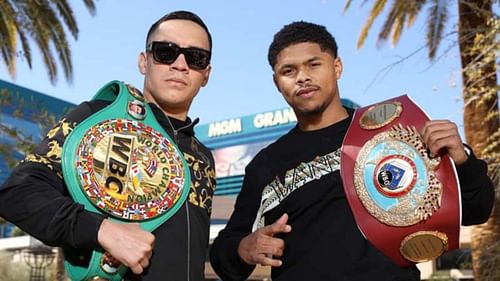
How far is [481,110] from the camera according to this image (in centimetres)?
831

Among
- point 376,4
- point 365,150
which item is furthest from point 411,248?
point 376,4

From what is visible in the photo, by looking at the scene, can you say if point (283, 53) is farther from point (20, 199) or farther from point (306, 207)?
point (20, 199)

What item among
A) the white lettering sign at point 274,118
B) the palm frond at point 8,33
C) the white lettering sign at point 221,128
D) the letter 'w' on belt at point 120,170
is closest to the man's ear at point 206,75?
the letter 'w' on belt at point 120,170

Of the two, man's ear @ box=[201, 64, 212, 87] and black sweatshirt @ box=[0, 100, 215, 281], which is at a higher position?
man's ear @ box=[201, 64, 212, 87]

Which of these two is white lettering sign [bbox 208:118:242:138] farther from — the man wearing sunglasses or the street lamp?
the man wearing sunglasses

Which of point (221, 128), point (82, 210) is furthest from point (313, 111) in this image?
point (221, 128)

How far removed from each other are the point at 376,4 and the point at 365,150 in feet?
28.7

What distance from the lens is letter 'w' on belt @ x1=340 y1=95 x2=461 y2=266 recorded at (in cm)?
212

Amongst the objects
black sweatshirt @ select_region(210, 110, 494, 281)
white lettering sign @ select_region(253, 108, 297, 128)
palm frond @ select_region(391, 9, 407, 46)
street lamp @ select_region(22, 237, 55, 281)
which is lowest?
street lamp @ select_region(22, 237, 55, 281)

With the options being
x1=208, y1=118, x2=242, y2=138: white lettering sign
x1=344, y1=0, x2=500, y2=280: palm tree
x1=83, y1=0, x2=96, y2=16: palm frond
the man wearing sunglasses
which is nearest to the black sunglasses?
the man wearing sunglasses

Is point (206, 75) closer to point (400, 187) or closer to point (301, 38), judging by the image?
point (301, 38)

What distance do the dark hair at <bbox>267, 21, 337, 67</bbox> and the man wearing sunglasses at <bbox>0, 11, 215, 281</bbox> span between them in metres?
0.29

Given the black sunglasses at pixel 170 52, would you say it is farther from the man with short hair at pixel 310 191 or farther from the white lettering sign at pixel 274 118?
the white lettering sign at pixel 274 118

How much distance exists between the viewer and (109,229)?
1871 millimetres
